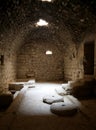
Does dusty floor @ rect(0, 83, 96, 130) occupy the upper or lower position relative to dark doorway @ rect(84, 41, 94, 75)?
lower

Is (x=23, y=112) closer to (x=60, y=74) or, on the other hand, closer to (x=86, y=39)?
(x=86, y=39)

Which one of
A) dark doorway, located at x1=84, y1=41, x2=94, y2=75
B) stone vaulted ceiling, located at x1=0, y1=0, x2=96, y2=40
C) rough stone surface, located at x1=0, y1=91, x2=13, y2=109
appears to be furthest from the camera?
dark doorway, located at x1=84, y1=41, x2=94, y2=75

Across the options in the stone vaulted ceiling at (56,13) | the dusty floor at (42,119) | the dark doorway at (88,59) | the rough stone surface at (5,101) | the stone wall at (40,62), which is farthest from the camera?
the stone wall at (40,62)

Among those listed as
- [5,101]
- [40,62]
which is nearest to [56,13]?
[5,101]

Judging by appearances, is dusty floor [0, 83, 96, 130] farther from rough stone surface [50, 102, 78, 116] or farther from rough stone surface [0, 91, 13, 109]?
rough stone surface [0, 91, 13, 109]

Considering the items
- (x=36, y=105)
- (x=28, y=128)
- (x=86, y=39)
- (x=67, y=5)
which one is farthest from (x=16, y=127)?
(x=86, y=39)

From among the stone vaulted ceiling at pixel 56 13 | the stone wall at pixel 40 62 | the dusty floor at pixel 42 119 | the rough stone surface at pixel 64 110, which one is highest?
the stone vaulted ceiling at pixel 56 13

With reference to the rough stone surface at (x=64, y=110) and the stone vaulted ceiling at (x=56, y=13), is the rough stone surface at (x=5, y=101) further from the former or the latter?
the stone vaulted ceiling at (x=56, y=13)

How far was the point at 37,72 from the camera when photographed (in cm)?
1253

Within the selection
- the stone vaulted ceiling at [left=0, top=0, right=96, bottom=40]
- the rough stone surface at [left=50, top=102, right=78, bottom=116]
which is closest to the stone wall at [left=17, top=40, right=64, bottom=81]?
the stone vaulted ceiling at [left=0, top=0, right=96, bottom=40]

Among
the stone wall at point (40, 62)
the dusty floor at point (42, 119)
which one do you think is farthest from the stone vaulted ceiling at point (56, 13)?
the stone wall at point (40, 62)

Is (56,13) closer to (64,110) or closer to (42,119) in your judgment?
(64,110)

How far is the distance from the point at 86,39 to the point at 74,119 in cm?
408

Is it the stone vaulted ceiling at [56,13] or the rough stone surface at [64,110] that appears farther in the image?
the stone vaulted ceiling at [56,13]
